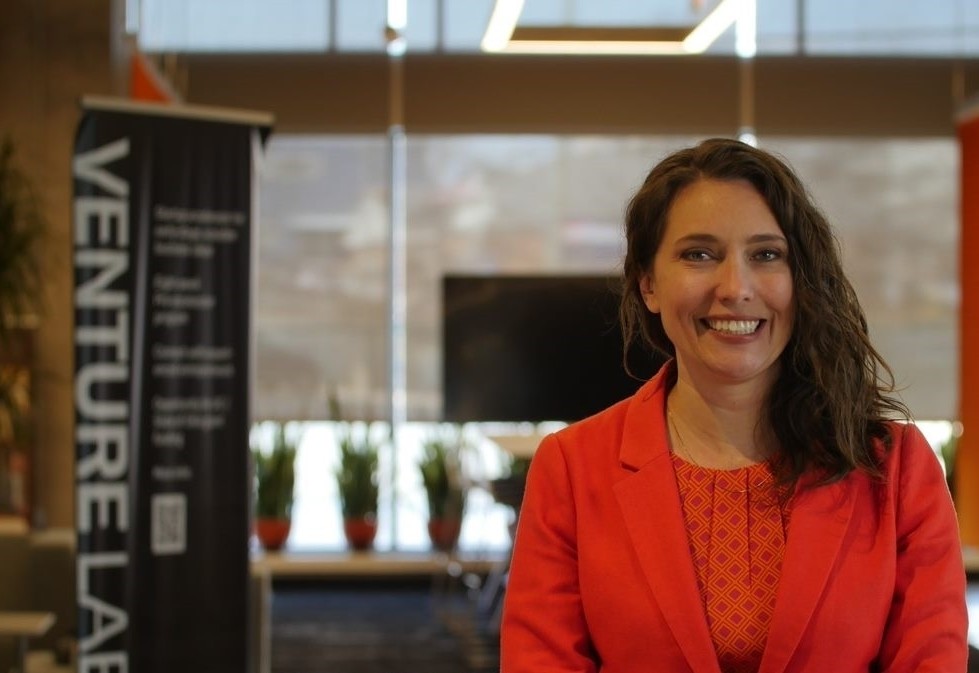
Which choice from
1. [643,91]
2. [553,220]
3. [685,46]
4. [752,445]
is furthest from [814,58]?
[752,445]

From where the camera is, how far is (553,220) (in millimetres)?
9805

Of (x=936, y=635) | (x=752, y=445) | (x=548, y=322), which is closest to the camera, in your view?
(x=936, y=635)

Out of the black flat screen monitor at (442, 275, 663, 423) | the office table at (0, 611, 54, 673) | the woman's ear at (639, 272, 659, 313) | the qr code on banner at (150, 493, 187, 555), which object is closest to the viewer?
the woman's ear at (639, 272, 659, 313)

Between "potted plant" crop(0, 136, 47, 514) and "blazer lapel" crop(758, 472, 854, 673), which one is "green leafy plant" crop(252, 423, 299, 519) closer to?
"potted plant" crop(0, 136, 47, 514)

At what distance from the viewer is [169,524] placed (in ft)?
15.4

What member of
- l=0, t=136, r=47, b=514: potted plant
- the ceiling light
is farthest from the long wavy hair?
l=0, t=136, r=47, b=514: potted plant

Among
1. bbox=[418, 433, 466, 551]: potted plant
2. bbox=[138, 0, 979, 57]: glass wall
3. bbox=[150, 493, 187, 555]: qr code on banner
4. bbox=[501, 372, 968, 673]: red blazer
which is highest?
bbox=[138, 0, 979, 57]: glass wall

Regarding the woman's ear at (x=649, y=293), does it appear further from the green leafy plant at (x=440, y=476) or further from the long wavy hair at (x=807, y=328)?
the green leafy plant at (x=440, y=476)

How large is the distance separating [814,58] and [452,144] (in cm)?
273

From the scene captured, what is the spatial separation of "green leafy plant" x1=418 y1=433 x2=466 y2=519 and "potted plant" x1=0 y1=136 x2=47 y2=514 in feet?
9.49

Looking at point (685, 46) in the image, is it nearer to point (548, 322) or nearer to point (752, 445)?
point (548, 322)

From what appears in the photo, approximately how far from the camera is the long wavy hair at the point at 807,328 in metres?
1.67

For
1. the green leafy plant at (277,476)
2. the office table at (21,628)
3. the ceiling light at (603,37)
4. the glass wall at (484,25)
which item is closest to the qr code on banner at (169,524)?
the office table at (21,628)

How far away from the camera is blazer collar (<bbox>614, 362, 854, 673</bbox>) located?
1578 millimetres
